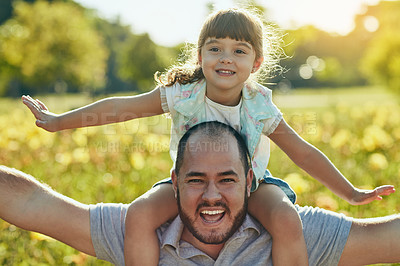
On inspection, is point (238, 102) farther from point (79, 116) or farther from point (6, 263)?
point (6, 263)

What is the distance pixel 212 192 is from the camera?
7.81 ft

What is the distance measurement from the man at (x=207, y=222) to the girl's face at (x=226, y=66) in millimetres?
375

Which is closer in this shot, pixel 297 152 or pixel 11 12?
pixel 297 152

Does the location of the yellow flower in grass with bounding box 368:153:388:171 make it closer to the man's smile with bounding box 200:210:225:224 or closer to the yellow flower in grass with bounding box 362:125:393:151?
the yellow flower in grass with bounding box 362:125:393:151

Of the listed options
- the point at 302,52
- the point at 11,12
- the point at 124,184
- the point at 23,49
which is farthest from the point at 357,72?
the point at 124,184

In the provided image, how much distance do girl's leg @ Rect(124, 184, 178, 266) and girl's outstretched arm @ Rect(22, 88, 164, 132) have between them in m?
0.57

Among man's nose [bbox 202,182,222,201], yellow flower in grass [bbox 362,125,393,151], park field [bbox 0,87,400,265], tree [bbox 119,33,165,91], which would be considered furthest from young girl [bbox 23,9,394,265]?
tree [bbox 119,33,165,91]

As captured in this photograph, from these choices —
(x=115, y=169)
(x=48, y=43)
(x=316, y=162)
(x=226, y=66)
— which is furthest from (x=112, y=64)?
A: (x=316, y=162)

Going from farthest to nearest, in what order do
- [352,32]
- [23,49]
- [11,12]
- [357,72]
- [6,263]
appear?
[352,32], [357,72], [11,12], [23,49], [6,263]

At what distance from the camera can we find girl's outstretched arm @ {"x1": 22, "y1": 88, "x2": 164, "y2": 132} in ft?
9.34

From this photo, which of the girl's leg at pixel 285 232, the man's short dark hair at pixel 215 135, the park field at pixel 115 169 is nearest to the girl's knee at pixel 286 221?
the girl's leg at pixel 285 232

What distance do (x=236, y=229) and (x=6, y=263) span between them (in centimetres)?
195

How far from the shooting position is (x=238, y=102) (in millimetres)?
3020

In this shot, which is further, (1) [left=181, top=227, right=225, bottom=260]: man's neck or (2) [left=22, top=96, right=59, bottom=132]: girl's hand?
(2) [left=22, top=96, right=59, bottom=132]: girl's hand
